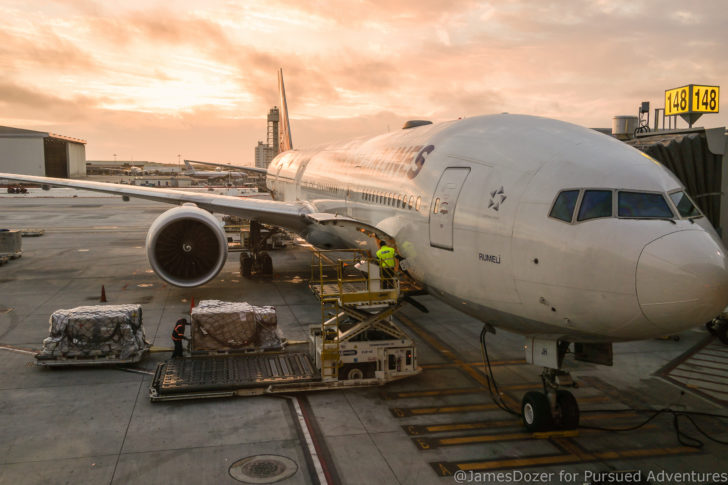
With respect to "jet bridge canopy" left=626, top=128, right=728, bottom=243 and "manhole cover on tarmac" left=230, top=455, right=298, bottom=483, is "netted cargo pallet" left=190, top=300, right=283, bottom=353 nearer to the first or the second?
"manhole cover on tarmac" left=230, top=455, right=298, bottom=483

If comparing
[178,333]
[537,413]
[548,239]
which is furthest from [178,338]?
[548,239]

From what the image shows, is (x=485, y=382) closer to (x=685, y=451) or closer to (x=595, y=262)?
(x=685, y=451)

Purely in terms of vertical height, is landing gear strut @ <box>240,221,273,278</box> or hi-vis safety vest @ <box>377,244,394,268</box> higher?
hi-vis safety vest @ <box>377,244,394,268</box>

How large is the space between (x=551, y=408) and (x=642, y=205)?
388 cm

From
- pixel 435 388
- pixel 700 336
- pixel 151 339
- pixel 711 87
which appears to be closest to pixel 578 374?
pixel 435 388

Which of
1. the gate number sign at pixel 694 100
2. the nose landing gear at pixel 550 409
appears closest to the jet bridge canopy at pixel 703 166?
the nose landing gear at pixel 550 409

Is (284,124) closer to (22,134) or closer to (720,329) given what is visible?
→ (720,329)

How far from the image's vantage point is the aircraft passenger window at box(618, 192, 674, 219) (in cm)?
762

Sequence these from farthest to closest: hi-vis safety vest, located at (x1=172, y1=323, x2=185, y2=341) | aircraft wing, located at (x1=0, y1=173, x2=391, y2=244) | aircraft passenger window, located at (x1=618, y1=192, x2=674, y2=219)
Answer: aircraft wing, located at (x1=0, y1=173, x2=391, y2=244)
hi-vis safety vest, located at (x1=172, y1=323, x2=185, y2=341)
aircraft passenger window, located at (x1=618, y1=192, x2=674, y2=219)

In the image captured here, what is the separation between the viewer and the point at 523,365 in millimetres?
13633

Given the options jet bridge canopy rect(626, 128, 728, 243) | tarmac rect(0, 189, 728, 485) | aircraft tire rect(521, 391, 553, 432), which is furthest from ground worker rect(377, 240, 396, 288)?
jet bridge canopy rect(626, 128, 728, 243)

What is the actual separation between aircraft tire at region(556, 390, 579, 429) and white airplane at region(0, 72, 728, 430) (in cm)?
2

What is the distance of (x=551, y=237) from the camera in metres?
7.96

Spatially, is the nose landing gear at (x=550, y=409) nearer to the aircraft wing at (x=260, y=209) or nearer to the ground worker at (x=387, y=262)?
the ground worker at (x=387, y=262)
